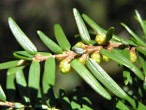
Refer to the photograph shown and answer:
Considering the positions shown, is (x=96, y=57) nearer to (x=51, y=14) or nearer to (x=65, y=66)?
(x=65, y=66)

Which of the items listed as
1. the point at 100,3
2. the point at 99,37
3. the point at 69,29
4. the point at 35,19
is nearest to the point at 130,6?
the point at 100,3

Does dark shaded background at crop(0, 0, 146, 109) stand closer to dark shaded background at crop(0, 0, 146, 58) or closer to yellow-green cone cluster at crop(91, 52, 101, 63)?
dark shaded background at crop(0, 0, 146, 58)

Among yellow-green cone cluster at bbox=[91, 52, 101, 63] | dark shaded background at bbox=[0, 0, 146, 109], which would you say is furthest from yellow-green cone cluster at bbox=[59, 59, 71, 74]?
dark shaded background at bbox=[0, 0, 146, 109]

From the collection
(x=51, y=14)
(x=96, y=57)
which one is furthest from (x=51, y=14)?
(x=96, y=57)

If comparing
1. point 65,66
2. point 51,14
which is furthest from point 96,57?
point 51,14

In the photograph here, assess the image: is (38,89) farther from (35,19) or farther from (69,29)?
(35,19)

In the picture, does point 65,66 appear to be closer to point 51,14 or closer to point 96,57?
point 96,57

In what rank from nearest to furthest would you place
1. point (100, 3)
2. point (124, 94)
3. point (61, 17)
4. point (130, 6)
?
point (124, 94) < point (130, 6) < point (100, 3) < point (61, 17)

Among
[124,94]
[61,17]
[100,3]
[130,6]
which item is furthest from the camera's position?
[61,17]

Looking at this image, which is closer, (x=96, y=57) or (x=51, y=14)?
(x=96, y=57)
